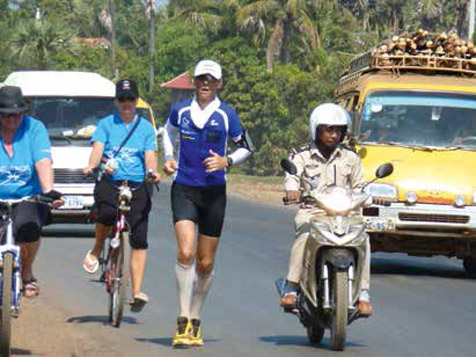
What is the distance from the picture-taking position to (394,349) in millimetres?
10641

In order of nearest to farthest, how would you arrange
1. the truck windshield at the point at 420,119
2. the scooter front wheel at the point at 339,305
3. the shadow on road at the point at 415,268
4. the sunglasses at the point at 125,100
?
the scooter front wheel at the point at 339,305
the sunglasses at the point at 125,100
the truck windshield at the point at 420,119
the shadow on road at the point at 415,268

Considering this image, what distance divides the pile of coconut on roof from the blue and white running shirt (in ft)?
31.3

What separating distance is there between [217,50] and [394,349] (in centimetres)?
5146

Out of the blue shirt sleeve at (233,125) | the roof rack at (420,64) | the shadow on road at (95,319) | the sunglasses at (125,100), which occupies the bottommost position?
the shadow on road at (95,319)

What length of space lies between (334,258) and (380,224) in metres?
6.53

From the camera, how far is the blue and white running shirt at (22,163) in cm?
956

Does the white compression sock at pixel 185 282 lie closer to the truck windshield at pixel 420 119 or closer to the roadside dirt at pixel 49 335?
the roadside dirt at pixel 49 335

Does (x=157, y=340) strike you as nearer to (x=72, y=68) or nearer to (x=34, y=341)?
(x=34, y=341)

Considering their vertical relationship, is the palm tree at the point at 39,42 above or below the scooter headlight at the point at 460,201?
above

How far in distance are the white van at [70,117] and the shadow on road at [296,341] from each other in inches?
375

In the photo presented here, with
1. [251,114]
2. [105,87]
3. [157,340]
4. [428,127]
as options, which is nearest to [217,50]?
[251,114]

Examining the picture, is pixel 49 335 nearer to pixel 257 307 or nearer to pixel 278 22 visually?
pixel 257 307

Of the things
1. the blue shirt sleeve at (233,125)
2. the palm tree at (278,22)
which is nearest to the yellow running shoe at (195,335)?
the blue shirt sleeve at (233,125)

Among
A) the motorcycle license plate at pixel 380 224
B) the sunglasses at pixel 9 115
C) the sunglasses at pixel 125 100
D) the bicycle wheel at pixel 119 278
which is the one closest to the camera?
the sunglasses at pixel 9 115
